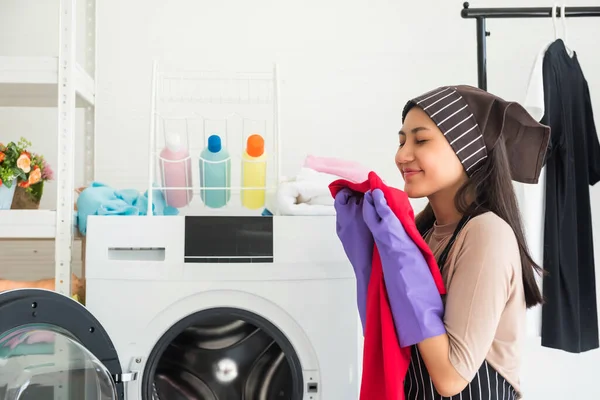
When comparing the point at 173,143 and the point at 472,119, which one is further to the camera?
the point at 173,143

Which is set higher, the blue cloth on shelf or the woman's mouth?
the woman's mouth

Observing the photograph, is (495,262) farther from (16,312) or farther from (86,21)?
(86,21)

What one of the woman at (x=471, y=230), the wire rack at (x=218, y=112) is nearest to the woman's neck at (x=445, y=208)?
the woman at (x=471, y=230)

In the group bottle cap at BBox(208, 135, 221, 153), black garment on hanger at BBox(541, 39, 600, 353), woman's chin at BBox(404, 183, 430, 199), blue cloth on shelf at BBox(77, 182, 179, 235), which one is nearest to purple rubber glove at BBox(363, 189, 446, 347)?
woman's chin at BBox(404, 183, 430, 199)

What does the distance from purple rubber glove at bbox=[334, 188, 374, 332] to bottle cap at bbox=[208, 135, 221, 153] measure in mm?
538

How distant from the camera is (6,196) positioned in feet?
5.70

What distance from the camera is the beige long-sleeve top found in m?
1.13

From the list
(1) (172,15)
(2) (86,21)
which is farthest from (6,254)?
(1) (172,15)

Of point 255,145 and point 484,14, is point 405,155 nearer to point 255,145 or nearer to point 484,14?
point 255,145

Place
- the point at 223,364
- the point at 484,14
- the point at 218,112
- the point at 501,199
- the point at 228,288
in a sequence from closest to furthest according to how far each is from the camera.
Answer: the point at 501,199
the point at 228,288
the point at 223,364
the point at 484,14
the point at 218,112

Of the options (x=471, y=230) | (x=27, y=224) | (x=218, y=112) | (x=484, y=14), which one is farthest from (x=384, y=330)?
(x=218, y=112)

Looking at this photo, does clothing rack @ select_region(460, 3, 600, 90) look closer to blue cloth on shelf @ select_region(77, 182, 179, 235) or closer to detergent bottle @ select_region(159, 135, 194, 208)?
detergent bottle @ select_region(159, 135, 194, 208)

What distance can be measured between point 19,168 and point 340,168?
90 cm

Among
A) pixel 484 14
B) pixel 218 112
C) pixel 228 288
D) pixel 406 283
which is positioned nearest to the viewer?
pixel 406 283
